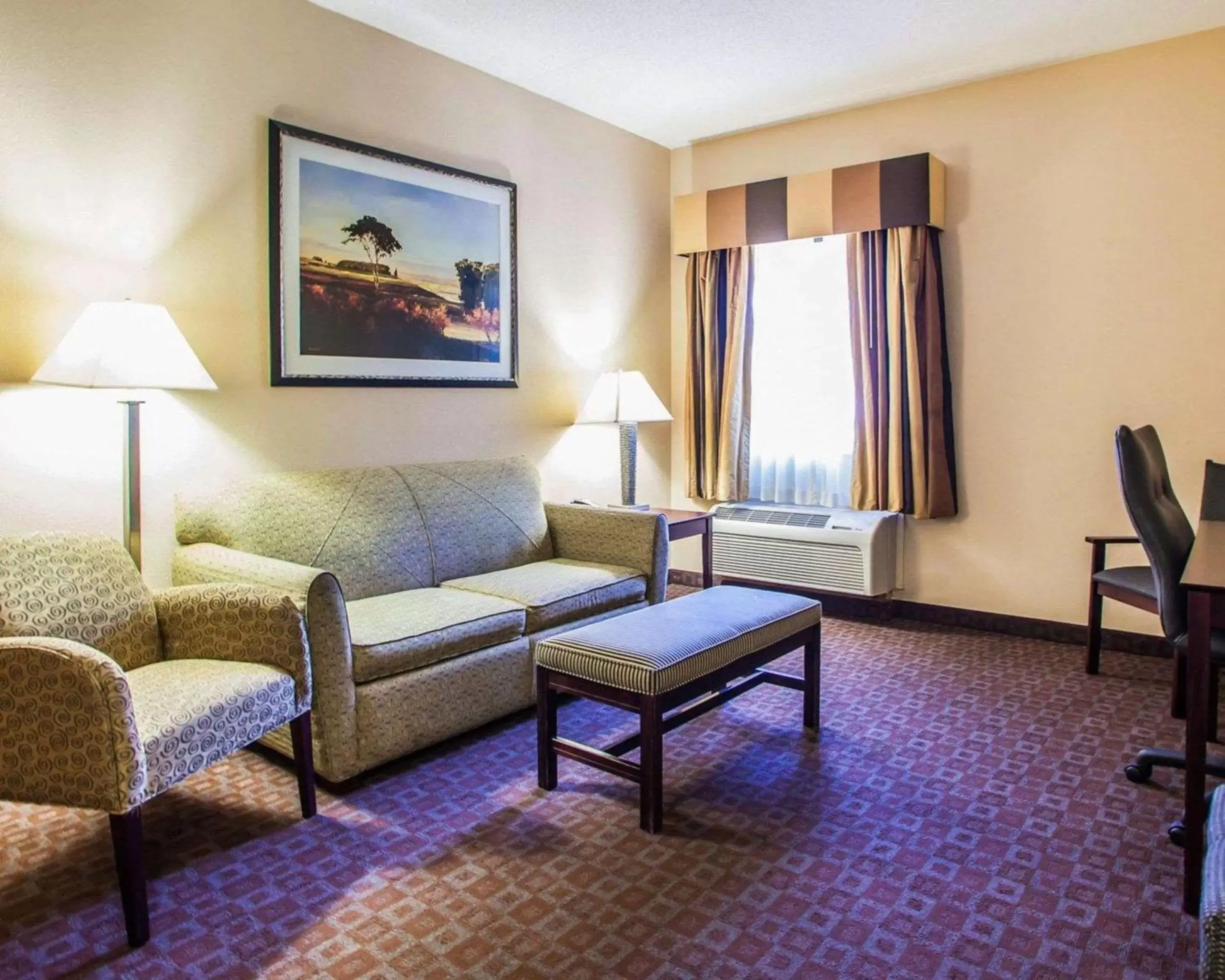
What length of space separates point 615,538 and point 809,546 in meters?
1.28

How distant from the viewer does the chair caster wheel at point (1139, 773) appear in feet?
8.23

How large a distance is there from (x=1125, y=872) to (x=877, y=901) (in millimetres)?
621

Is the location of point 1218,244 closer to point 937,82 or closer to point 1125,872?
point 937,82

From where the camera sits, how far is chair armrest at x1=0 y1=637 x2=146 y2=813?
1.79 meters

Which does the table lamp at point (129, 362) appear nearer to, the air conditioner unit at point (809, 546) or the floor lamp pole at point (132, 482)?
the floor lamp pole at point (132, 482)

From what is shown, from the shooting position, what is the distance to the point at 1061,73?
12.6 feet

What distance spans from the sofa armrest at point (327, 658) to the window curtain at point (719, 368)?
8.99 ft

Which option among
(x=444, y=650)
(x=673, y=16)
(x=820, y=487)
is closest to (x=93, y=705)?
(x=444, y=650)

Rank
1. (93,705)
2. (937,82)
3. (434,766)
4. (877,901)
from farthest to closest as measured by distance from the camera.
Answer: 1. (937,82)
2. (434,766)
3. (877,901)
4. (93,705)

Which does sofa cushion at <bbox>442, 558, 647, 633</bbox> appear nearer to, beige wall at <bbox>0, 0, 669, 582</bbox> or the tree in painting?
beige wall at <bbox>0, 0, 669, 582</bbox>

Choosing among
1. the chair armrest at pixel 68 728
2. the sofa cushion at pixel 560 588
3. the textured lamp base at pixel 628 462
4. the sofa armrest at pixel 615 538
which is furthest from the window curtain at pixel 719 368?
the chair armrest at pixel 68 728

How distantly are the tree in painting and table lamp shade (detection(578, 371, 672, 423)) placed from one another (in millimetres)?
1216

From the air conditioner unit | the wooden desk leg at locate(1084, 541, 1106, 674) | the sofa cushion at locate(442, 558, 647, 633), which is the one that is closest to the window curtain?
the air conditioner unit

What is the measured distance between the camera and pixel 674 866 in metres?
2.10
